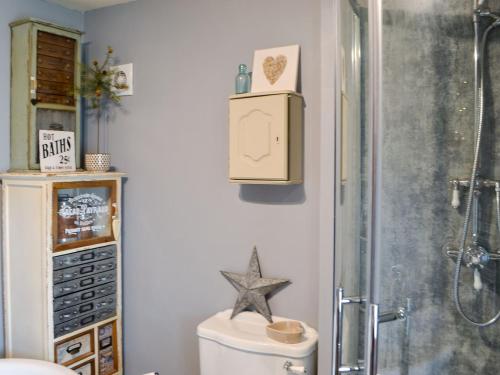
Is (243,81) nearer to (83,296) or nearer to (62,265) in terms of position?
(62,265)

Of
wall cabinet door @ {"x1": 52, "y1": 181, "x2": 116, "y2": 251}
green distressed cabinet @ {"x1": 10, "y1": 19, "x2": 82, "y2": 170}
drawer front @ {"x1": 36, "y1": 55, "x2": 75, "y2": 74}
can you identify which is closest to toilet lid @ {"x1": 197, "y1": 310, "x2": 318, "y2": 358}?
wall cabinet door @ {"x1": 52, "y1": 181, "x2": 116, "y2": 251}

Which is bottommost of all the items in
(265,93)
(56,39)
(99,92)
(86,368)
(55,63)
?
(86,368)

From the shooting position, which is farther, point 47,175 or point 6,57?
point 6,57

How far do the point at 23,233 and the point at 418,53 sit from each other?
73.8 inches

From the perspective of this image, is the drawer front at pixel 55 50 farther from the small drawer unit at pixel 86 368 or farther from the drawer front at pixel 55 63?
the small drawer unit at pixel 86 368

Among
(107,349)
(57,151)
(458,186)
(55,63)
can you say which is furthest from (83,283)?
(458,186)

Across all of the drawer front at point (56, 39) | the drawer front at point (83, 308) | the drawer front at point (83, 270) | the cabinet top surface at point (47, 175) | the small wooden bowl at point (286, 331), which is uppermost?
the drawer front at point (56, 39)

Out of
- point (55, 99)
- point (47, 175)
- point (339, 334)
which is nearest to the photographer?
point (339, 334)

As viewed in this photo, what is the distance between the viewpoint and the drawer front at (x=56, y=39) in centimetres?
211

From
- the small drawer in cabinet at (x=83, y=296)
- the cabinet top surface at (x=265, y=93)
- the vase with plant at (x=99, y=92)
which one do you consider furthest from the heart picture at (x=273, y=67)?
the small drawer in cabinet at (x=83, y=296)

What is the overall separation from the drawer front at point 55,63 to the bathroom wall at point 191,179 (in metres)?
0.22

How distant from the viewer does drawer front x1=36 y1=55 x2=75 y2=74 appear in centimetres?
212

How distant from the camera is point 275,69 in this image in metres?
1.82

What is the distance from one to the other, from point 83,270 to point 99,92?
36.4 inches
